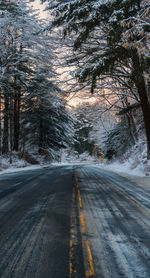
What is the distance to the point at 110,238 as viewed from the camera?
368 centimetres

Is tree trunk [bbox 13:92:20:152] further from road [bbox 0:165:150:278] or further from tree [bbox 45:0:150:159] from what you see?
road [bbox 0:165:150:278]

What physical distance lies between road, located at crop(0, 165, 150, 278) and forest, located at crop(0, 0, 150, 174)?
4.97 meters

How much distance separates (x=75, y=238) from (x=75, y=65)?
1042 centimetres

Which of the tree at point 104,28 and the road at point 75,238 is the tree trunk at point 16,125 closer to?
the tree at point 104,28

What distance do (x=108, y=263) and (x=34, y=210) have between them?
2.96 metres

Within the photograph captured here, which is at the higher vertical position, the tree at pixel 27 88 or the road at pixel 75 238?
the tree at pixel 27 88

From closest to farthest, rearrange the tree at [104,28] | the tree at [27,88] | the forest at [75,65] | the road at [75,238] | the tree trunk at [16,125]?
1. the road at [75,238]
2. the tree at [104,28]
3. the forest at [75,65]
4. the tree at [27,88]
5. the tree trunk at [16,125]

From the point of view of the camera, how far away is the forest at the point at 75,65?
30.2ft

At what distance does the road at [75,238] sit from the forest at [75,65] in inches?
196

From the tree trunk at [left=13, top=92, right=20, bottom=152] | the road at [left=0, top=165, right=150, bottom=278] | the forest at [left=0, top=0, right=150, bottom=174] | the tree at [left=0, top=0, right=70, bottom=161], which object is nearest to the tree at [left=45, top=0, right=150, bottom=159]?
the forest at [left=0, top=0, right=150, bottom=174]

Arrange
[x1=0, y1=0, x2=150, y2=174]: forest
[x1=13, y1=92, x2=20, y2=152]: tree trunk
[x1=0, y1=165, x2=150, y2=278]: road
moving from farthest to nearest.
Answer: [x1=13, y1=92, x2=20, y2=152]: tree trunk → [x1=0, y1=0, x2=150, y2=174]: forest → [x1=0, y1=165, x2=150, y2=278]: road

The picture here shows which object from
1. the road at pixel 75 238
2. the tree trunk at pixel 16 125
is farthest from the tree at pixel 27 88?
the road at pixel 75 238

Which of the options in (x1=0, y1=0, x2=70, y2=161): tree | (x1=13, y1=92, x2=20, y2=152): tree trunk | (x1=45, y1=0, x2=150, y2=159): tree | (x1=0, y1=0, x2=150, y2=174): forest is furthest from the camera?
(x1=13, y1=92, x2=20, y2=152): tree trunk

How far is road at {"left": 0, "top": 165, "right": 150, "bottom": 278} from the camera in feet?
9.11
